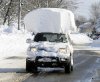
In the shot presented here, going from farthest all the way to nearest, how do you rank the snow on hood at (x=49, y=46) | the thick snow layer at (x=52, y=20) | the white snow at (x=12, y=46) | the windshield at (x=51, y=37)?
the white snow at (x=12, y=46)
the thick snow layer at (x=52, y=20)
the windshield at (x=51, y=37)
the snow on hood at (x=49, y=46)

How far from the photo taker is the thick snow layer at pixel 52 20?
2744cm

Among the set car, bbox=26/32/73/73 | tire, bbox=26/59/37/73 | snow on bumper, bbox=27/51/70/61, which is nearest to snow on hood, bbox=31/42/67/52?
car, bbox=26/32/73/73

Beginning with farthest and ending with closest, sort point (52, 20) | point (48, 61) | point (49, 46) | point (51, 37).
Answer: point (52, 20), point (51, 37), point (49, 46), point (48, 61)

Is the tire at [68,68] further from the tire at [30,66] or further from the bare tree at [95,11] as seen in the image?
the bare tree at [95,11]

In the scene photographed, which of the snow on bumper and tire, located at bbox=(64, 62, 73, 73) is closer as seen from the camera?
the snow on bumper

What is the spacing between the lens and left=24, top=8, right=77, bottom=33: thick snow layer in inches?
1080

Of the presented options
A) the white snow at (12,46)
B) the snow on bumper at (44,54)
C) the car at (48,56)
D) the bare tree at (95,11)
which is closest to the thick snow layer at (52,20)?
the white snow at (12,46)

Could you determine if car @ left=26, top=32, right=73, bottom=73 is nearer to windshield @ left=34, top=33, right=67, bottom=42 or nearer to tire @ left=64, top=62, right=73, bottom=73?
tire @ left=64, top=62, right=73, bottom=73

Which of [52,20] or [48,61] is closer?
[48,61]

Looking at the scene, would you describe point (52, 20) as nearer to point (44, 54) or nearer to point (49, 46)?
point (49, 46)

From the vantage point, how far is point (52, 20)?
28.6 meters

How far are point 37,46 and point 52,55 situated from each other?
73 cm

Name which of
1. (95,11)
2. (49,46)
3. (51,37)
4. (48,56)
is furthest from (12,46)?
(95,11)

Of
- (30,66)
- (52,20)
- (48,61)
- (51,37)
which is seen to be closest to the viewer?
(48,61)
